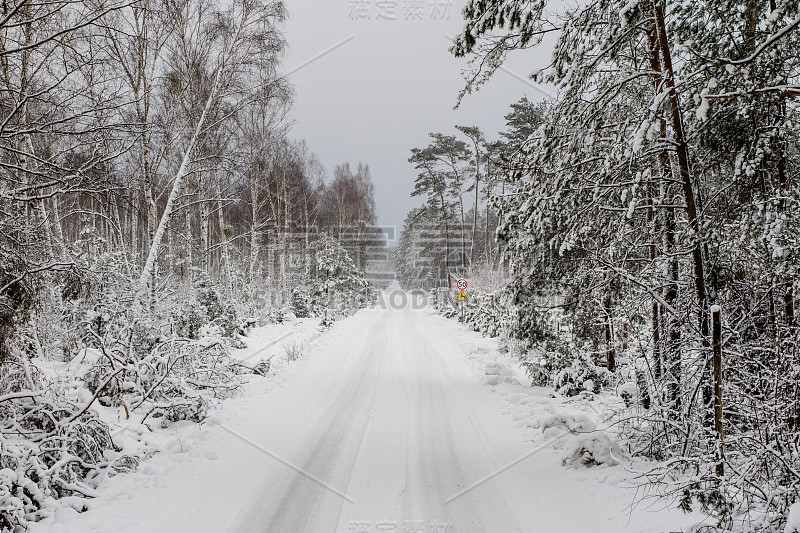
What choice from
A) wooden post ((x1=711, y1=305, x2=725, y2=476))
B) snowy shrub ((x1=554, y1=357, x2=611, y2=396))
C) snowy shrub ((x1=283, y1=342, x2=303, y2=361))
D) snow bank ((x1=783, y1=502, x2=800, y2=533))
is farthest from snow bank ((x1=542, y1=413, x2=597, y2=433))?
snowy shrub ((x1=283, y1=342, x2=303, y2=361))

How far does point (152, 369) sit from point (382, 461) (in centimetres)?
427

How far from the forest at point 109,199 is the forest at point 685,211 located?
4722 millimetres

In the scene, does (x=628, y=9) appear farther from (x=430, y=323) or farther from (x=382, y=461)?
(x=430, y=323)

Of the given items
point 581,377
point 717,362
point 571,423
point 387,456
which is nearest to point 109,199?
point 387,456

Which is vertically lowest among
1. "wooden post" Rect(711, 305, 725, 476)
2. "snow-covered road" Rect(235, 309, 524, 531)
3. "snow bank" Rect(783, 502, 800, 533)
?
"snow-covered road" Rect(235, 309, 524, 531)

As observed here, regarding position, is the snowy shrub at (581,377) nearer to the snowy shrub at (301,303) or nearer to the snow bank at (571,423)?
the snow bank at (571,423)

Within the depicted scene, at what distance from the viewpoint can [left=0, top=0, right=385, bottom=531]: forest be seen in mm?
4344

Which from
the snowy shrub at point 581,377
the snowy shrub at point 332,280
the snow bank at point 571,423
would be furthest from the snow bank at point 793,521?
the snowy shrub at point 332,280

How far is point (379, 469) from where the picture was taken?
209 inches

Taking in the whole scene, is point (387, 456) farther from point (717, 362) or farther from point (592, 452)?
point (717, 362)

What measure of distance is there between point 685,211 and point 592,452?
345 cm

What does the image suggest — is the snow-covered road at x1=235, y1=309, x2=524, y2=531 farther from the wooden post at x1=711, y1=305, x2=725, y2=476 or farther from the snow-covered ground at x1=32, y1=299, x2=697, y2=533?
the wooden post at x1=711, y1=305, x2=725, y2=476

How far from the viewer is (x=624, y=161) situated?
4.77 metres

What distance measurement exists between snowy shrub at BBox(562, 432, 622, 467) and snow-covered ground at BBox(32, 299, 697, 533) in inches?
0.7
